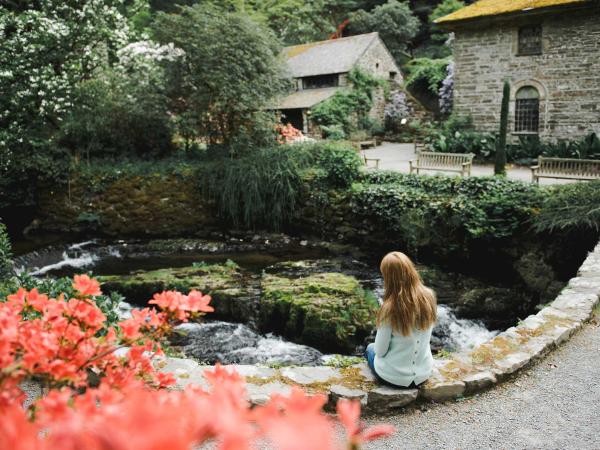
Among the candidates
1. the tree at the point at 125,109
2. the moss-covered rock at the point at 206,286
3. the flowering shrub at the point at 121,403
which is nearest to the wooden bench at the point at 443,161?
the moss-covered rock at the point at 206,286

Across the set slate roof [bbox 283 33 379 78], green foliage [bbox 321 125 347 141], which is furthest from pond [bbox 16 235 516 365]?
slate roof [bbox 283 33 379 78]

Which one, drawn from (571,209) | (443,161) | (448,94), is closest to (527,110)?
(448,94)

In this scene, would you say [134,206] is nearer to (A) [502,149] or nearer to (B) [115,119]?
(B) [115,119]

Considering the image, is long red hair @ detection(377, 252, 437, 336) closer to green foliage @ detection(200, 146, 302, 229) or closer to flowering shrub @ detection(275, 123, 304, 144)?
green foliage @ detection(200, 146, 302, 229)

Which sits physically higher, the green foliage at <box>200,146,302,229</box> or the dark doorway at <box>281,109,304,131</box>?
the dark doorway at <box>281,109,304,131</box>

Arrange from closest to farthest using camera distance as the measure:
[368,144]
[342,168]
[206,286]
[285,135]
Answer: [206,286] → [342,168] → [285,135] → [368,144]

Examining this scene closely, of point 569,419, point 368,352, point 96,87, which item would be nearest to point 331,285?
point 368,352

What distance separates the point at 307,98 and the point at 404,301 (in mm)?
22411

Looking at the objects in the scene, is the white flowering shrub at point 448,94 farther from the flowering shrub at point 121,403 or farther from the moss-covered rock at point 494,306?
the flowering shrub at point 121,403

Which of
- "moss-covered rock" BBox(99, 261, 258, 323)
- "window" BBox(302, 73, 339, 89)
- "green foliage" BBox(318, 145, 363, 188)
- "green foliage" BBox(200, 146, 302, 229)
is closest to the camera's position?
"moss-covered rock" BBox(99, 261, 258, 323)

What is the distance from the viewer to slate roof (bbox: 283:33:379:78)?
25.8 metres

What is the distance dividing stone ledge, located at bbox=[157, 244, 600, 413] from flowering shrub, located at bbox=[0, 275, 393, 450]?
1.84m

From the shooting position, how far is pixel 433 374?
445 cm

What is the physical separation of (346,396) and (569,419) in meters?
1.80
